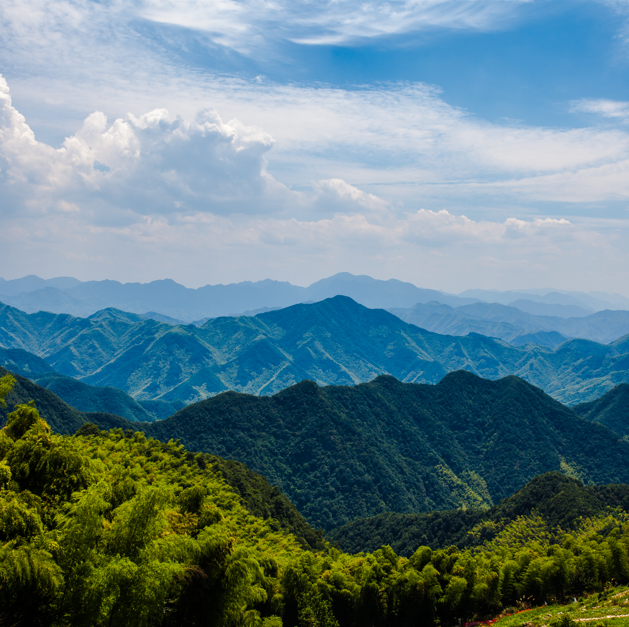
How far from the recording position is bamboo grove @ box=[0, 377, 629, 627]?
675 inches

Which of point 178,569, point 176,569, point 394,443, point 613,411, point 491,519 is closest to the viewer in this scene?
point 176,569

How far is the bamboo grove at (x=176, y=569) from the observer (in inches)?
675

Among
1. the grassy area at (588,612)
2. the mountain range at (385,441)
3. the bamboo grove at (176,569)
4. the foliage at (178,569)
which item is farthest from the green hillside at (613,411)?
the grassy area at (588,612)

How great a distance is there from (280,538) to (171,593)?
34729mm

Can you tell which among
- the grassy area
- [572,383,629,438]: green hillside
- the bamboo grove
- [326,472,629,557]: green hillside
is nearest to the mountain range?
[572,383,629,438]: green hillside

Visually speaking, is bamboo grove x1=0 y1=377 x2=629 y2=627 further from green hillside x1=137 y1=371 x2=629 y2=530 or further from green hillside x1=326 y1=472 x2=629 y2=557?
green hillside x1=137 y1=371 x2=629 y2=530

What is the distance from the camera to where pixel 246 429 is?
126m

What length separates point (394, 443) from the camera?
143500mm

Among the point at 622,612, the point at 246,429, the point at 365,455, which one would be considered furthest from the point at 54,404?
the point at 622,612

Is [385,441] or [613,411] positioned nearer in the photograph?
[385,441]

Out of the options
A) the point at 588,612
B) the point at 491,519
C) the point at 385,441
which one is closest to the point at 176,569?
the point at 588,612

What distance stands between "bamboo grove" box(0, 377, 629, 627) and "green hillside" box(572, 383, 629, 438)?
143m

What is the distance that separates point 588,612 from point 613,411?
168m

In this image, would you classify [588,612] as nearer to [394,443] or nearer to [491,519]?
[491,519]
